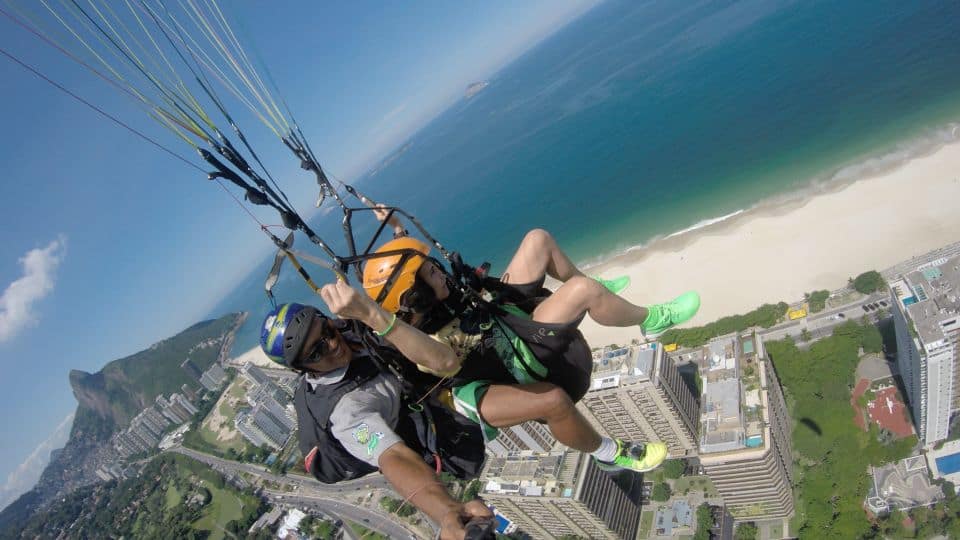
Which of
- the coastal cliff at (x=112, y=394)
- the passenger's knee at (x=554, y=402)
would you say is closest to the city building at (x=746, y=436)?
the passenger's knee at (x=554, y=402)

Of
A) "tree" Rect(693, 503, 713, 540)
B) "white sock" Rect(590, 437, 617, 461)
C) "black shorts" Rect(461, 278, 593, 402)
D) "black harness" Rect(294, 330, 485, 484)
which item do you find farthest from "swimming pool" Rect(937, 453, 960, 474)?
"black harness" Rect(294, 330, 485, 484)

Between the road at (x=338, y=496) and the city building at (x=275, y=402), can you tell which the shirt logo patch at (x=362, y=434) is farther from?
the city building at (x=275, y=402)

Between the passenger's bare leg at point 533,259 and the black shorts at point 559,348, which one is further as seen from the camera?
the passenger's bare leg at point 533,259

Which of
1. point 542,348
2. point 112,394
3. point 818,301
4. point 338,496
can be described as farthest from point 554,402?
point 112,394

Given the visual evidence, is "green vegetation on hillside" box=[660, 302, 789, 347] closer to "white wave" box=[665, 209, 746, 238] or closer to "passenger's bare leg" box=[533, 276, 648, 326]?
"white wave" box=[665, 209, 746, 238]

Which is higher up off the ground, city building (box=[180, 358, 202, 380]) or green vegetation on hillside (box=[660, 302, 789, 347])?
city building (box=[180, 358, 202, 380])
